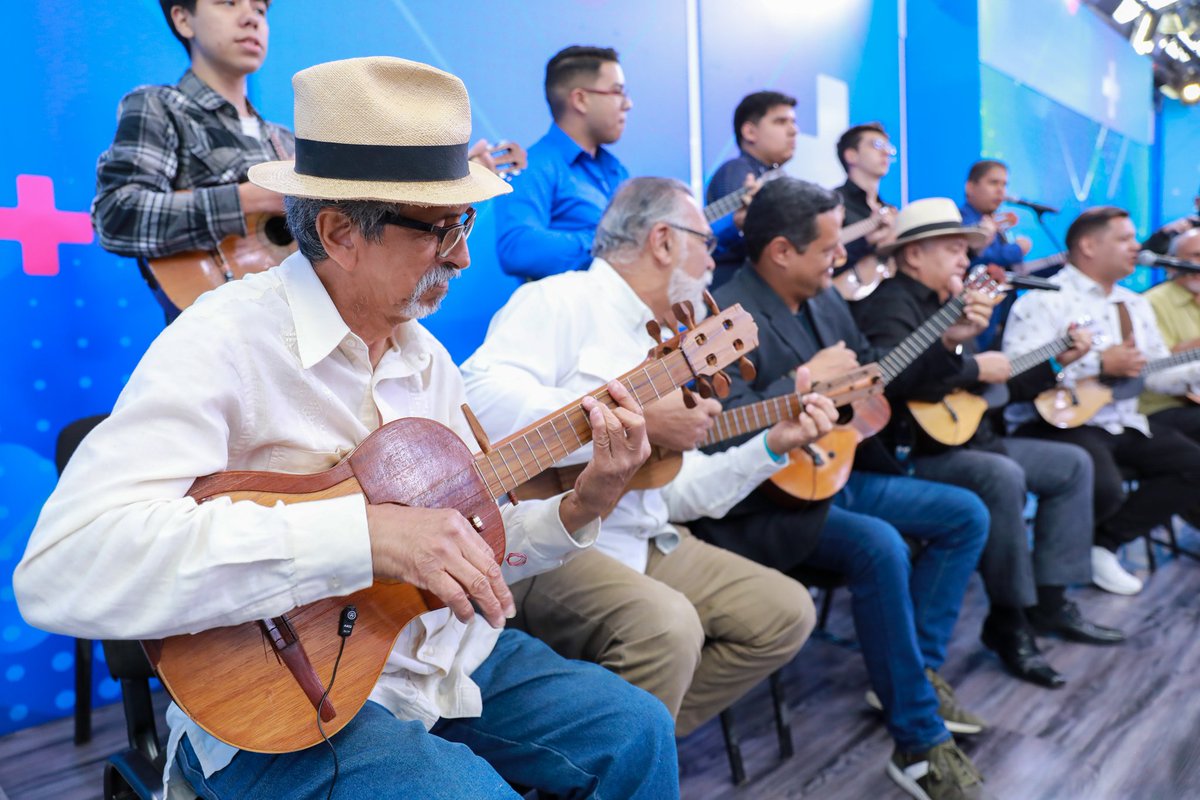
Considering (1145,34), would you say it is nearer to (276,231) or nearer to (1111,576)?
(1111,576)

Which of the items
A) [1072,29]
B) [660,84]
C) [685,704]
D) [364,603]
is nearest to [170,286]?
[364,603]

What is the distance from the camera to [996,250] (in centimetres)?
547

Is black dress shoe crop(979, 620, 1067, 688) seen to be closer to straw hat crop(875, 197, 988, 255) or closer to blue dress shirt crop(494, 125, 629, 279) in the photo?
straw hat crop(875, 197, 988, 255)

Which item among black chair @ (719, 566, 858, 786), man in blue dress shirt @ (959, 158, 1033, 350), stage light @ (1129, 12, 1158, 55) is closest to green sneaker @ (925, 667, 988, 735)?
black chair @ (719, 566, 858, 786)

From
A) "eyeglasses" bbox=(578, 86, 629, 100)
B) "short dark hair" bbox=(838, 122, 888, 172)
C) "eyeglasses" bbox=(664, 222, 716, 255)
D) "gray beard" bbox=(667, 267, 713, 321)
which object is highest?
"eyeglasses" bbox=(578, 86, 629, 100)

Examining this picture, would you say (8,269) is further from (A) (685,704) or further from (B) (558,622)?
(A) (685,704)

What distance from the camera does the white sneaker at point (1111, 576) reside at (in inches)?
165

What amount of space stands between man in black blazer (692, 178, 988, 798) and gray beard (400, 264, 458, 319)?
135cm

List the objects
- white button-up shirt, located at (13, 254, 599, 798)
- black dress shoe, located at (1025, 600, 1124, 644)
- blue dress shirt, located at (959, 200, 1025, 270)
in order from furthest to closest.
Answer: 1. blue dress shirt, located at (959, 200, 1025, 270)
2. black dress shoe, located at (1025, 600, 1124, 644)
3. white button-up shirt, located at (13, 254, 599, 798)

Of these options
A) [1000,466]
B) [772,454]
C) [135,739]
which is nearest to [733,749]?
[772,454]

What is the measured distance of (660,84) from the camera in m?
4.38

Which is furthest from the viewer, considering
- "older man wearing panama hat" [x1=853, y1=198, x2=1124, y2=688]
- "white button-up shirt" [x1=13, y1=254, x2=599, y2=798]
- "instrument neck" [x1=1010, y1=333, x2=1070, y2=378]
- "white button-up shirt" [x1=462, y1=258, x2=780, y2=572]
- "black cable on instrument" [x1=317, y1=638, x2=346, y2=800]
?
"instrument neck" [x1=1010, y1=333, x2=1070, y2=378]

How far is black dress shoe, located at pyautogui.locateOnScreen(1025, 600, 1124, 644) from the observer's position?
3.56 meters

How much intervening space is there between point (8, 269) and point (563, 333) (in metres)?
1.64
